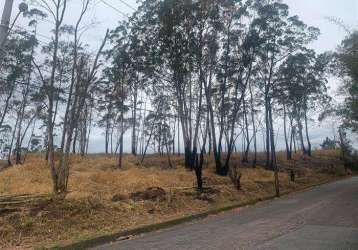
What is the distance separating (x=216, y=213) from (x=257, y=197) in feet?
20.2

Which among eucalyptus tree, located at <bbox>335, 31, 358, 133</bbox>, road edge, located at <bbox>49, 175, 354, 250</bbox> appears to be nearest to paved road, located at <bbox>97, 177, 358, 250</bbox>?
road edge, located at <bbox>49, 175, 354, 250</bbox>

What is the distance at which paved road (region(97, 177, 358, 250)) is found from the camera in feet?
34.3

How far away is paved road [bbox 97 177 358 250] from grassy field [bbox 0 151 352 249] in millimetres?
1738

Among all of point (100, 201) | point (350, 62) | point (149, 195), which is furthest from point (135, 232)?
point (350, 62)

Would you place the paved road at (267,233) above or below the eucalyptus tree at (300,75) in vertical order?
below

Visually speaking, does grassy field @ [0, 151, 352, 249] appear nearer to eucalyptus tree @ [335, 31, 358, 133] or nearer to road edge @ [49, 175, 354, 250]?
road edge @ [49, 175, 354, 250]

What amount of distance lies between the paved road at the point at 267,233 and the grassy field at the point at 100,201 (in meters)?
1.74

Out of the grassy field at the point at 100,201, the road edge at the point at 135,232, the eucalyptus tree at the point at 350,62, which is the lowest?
the road edge at the point at 135,232

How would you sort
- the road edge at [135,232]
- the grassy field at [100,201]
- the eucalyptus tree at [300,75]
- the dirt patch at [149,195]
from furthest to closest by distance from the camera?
the eucalyptus tree at [300,75] < the dirt patch at [149,195] < the grassy field at [100,201] < the road edge at [135,232]

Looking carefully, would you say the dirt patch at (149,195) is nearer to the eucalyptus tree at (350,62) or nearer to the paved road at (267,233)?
the paved road at (267,233)

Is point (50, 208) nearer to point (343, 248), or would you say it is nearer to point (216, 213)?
point (216, 213)

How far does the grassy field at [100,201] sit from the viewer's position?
12.7 m

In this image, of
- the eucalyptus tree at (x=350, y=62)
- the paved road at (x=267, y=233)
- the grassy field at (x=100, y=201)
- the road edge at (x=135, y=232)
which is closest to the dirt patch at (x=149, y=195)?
the grassy field at (x=100, y=201)

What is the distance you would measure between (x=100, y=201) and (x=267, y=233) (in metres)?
6.53
